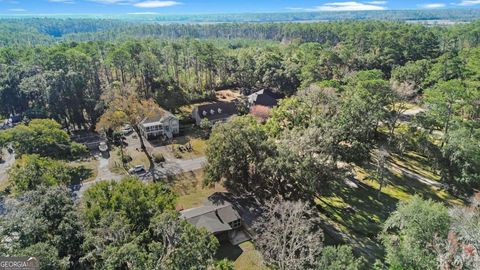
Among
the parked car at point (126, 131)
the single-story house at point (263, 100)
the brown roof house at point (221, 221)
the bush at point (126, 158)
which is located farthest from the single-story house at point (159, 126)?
the brown roof house at point (221, 221)

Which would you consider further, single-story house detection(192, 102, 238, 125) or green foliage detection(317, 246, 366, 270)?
single-story house detection(192, 102, 238, 125)

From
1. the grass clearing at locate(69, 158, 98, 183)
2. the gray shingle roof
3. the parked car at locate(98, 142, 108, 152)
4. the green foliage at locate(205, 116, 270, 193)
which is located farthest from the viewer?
the parked car at locate(98, 142, 108, 152)

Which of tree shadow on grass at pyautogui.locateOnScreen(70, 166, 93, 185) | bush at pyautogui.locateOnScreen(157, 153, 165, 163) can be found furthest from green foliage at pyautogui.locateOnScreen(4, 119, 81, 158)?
bush at pyautogui.locateOnScreen(157, 153, 165, 163)

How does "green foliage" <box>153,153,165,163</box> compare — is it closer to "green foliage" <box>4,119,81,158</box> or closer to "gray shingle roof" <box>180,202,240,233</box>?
"green foliage" <box>4,119,81,158</box>

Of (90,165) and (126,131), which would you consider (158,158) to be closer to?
(90,165)

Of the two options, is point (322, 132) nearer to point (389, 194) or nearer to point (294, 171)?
point (294, 171)

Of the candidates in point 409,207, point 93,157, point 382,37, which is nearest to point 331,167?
point 409,207
